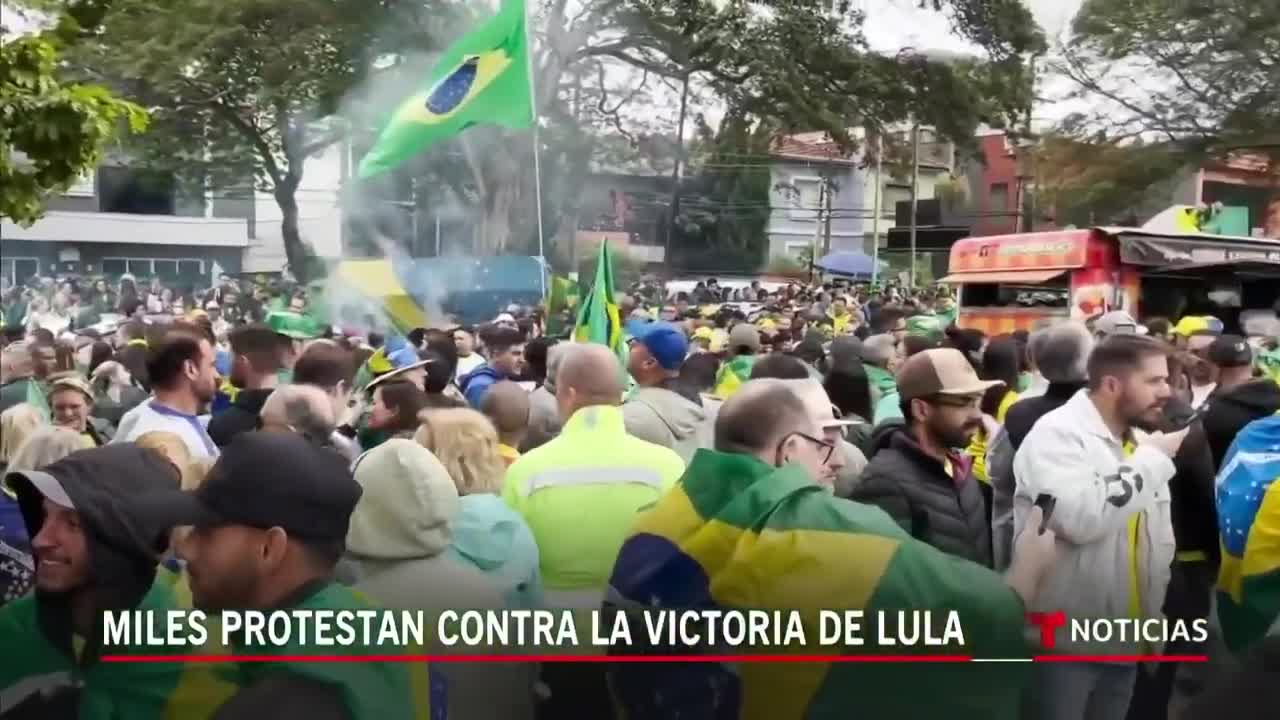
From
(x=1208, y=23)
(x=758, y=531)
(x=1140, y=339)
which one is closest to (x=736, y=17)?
(x=1208, y=23)

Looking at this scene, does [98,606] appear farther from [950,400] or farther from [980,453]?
[980,453]

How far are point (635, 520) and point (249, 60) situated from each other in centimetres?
1683

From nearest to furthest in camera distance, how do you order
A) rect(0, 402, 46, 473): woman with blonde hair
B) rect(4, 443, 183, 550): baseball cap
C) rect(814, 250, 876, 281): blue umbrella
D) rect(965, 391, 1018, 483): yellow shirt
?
rect(4, 443, 183, 550): baseball cap < rect(0, 402, 46, 473): woman with blonde hair < rect(965, 391, 1018, 483): yellow shirt < rect(814, 250, 876, 281): blue umbrella

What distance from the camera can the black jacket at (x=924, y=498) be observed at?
10.2 feet

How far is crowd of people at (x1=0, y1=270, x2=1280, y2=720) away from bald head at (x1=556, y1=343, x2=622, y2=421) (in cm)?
1

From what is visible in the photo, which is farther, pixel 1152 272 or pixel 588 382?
pixel 1152 272

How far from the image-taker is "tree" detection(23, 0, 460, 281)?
17.1 metres

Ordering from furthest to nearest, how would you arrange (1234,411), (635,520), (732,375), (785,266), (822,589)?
(785,266) → (732,375) → (1234,411) → (635,520) → (822,589)

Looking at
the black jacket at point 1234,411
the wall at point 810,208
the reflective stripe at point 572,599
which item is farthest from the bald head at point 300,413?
the wall at point 810,208

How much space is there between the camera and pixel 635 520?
290 centimetres

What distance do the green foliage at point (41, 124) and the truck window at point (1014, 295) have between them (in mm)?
8527

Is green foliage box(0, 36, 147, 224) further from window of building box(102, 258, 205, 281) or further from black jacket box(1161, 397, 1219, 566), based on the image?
window of building box(102, 258, 205, 281)

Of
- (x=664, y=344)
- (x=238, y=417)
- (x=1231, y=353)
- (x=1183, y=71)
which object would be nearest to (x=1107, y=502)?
(x=664, y=344)

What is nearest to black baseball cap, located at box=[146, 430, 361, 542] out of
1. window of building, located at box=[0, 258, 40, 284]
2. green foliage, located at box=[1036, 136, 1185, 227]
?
green foliage, located at box=[1036, 136, 1185, 227]
